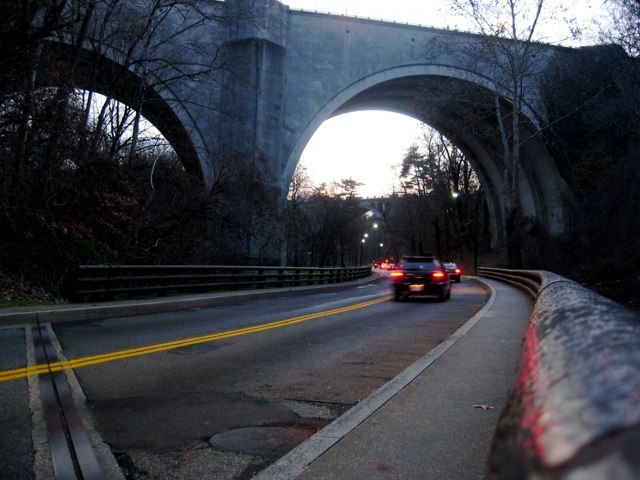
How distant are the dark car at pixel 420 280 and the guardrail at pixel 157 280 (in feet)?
19.5

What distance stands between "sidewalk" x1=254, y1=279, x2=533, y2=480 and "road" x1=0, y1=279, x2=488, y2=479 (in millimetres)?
367

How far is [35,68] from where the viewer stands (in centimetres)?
1416

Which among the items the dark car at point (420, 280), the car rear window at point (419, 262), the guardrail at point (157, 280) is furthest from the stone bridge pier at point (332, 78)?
the dark car at point (420, 280)

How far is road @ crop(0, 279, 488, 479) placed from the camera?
13.4ft

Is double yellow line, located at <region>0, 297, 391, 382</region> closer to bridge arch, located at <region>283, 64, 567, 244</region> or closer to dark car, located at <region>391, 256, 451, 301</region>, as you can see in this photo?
dark car, located at <region>391, 256, 451, 301</region>

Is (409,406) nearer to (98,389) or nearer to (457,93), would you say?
(98,389)

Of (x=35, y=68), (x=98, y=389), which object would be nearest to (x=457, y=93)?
(x=35, y=68)

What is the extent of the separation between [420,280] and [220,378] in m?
13.5

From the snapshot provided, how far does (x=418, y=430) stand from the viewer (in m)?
4.31

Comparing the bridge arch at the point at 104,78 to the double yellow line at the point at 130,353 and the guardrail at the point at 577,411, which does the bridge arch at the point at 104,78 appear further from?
the guardrail at the point at 577,411

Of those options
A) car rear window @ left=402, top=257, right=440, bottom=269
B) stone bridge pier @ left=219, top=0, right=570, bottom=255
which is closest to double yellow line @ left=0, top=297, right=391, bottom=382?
car rear window @ left=402, top=257, right=440, bottom=269

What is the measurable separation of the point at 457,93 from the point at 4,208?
32.7 meters

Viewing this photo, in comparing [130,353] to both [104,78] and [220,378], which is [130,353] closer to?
[220,378]

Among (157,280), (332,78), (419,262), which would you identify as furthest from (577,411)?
(332,78)
